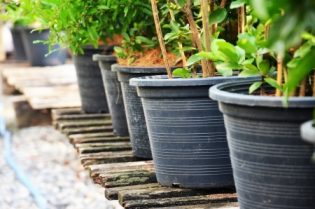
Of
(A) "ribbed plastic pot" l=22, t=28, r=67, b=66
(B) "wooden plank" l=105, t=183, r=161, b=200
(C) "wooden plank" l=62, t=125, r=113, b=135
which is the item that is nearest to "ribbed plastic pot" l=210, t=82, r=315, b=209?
(B) "wooden plank" l=105, t=183, r=161, b=200

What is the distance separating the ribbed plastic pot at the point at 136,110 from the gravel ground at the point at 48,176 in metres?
0.96

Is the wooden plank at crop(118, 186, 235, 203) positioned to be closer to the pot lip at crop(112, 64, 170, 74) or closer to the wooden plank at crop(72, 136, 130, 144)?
the pot lip at crop(112, 64, 170, 74)

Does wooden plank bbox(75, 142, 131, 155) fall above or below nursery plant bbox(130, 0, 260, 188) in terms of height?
below

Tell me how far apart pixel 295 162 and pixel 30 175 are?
12.5ft

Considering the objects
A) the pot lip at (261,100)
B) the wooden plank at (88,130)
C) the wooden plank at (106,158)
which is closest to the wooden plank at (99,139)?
the wooden plank at (88,130)

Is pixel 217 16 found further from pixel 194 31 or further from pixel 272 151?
pixel 272 151

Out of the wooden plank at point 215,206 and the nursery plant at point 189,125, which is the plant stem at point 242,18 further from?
the wooden plank at point 215,206

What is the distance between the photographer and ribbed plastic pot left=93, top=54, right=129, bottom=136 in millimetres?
3605

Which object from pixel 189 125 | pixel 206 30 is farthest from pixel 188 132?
pixel 206 30

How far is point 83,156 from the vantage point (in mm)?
3293

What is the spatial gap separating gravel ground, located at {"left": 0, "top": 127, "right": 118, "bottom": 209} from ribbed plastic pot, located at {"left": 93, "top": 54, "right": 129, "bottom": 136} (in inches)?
18.7

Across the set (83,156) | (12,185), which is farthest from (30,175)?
(83,156)

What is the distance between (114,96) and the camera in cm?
363

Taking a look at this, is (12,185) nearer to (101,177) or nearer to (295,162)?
(101,177)
